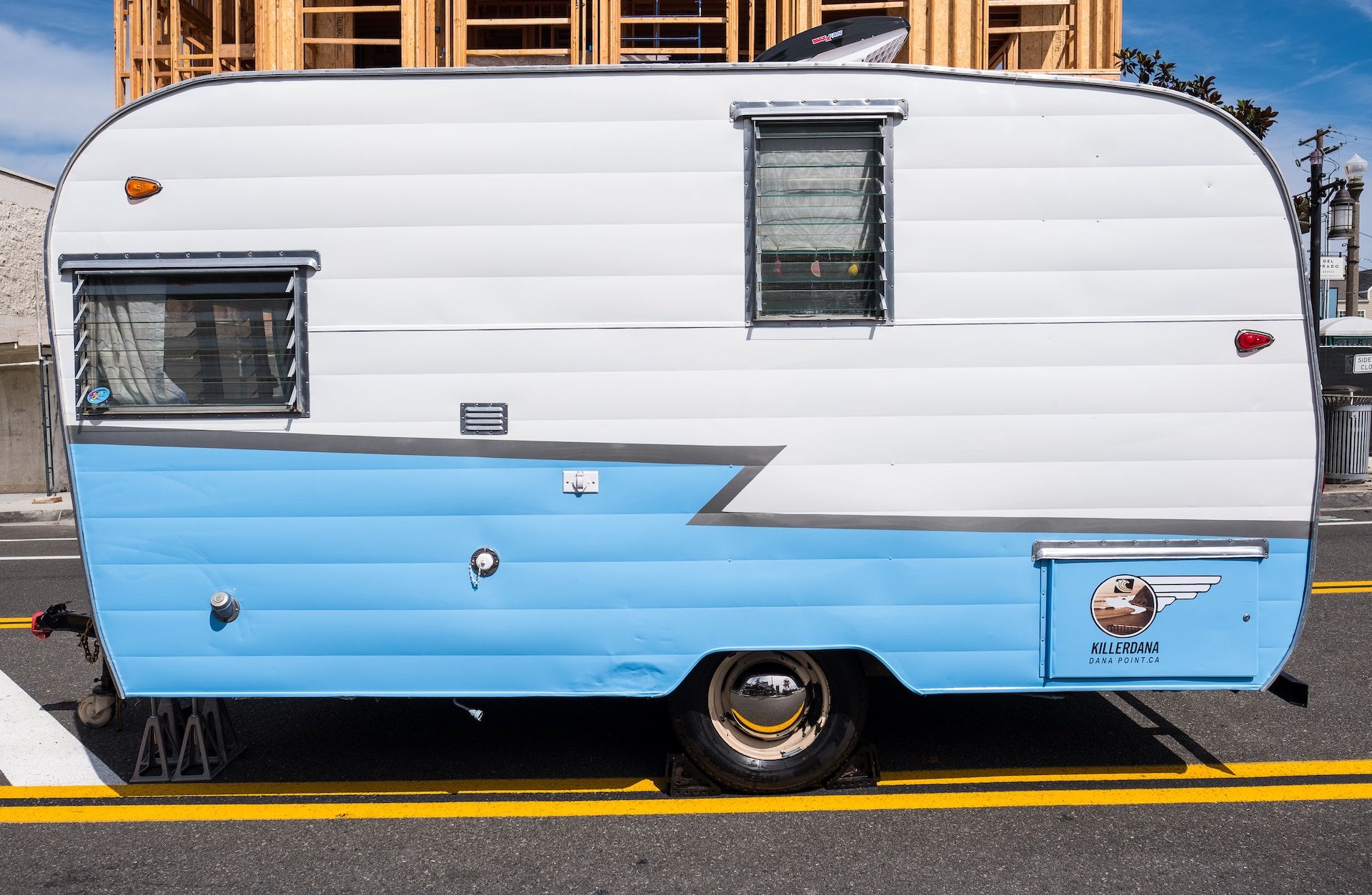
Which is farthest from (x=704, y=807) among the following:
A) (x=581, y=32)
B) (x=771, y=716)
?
(x=581, y=32)

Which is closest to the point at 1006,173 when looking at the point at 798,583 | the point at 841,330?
the point at 841,330

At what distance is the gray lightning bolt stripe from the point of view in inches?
152

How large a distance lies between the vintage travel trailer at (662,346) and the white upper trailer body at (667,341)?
0.01 m

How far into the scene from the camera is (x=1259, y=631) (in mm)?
3955

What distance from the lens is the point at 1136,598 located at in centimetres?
394

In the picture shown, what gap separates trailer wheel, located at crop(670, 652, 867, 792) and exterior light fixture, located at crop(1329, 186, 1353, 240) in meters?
18.7

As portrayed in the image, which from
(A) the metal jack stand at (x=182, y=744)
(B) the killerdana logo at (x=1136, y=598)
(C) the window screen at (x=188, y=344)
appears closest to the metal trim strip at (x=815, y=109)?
(C) the window screen at (x=188, y=344)

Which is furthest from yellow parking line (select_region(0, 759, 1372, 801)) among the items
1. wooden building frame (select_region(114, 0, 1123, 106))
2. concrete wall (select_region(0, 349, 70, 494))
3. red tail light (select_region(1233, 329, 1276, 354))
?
concrete wall (select_region(0, 349, 70, 494))

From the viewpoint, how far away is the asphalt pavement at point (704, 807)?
3631 millimetres

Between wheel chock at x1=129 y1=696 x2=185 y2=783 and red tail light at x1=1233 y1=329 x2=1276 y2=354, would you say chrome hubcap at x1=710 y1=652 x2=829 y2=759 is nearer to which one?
red tail light at x1=1233 y1=329 x2=1276 y2=354

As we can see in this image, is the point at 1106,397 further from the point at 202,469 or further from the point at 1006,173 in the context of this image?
the point at 202,469

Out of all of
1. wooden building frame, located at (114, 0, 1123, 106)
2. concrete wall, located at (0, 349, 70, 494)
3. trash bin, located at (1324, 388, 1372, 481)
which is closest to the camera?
wooden building frame, located at (114, 0, 1123, 106)

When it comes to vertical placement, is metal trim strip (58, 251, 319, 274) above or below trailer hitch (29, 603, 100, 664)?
above

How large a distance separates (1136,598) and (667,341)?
219cm
